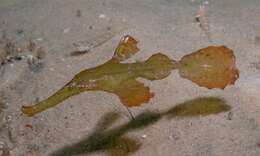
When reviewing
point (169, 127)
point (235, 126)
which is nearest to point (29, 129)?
point (169, 127)

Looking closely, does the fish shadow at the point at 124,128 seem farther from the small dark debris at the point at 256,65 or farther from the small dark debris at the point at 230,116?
the small dark debris at the point at 256,65

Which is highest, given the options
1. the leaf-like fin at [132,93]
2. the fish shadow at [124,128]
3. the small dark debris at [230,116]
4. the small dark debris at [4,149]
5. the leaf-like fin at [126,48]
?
the leaf-like fin at [126,48]

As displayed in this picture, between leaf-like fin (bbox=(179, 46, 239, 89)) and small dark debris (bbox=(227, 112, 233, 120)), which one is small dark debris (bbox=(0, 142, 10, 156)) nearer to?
leaf-like fin (bbox=(179, 46, 239, 89))

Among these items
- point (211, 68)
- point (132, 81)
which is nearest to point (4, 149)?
point (132, 81)

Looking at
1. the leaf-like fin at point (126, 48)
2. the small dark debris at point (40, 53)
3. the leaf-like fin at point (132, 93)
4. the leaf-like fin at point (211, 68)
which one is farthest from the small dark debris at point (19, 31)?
the leaf-like fin at point (211, 68)

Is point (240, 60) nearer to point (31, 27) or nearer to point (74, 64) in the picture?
point (74, 64)

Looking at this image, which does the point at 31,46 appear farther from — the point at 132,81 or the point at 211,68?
the point at 211,68

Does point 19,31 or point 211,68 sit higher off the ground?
point 211,68
